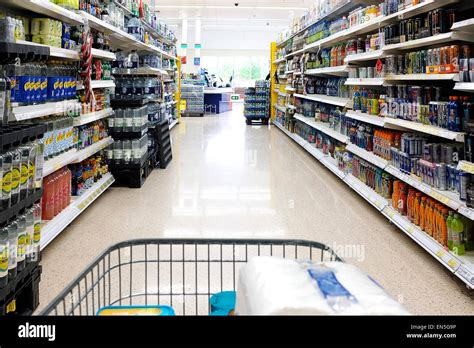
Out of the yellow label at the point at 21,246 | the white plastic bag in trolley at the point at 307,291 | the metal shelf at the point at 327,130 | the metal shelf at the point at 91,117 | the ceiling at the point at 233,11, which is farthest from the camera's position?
the ceiling at the point at 233,11

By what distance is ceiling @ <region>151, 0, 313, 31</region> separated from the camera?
61.3 ft

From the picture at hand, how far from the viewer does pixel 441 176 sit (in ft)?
11.5

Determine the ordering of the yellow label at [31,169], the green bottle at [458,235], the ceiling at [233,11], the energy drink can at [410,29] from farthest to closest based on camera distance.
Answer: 1. the ceiling at [233,11]
2. the energy drink can at [410,29]
3. the green bottle at [458,235]
4. the yellow label at [31,169]

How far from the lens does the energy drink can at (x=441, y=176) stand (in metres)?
3.51

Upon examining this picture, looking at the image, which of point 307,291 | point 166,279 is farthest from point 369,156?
point 307,291

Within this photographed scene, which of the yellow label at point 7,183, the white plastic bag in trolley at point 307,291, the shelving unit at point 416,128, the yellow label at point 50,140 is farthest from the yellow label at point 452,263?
the yellow label at point 50,140

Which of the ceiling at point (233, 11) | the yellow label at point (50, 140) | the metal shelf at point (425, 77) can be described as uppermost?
the ceiling at point (233, 11)

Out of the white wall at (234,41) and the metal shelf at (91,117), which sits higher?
the white wall at (234,41)

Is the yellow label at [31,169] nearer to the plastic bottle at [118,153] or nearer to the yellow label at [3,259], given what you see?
the yellow label at [3,259]

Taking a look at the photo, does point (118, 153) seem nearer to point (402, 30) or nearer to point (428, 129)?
point (402, 30)

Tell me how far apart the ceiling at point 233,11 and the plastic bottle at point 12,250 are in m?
14.4

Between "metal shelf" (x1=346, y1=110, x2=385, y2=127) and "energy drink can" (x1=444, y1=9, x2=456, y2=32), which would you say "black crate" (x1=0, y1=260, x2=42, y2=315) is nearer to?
"energy drink can" (x1=444, y1=9, x2=456, y2=32)

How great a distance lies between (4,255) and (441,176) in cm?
287
